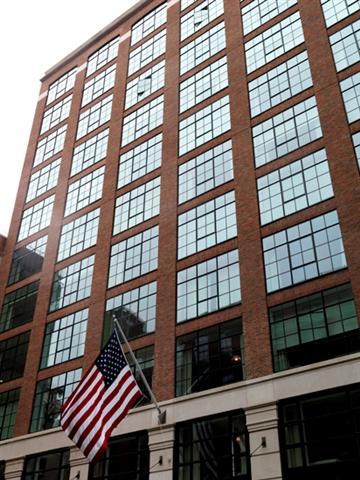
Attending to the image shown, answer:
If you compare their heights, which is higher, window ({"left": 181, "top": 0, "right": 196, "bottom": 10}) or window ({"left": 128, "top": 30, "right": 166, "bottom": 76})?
window ({"left": 181, "top": 0, "right": 196, "bottom": 10})

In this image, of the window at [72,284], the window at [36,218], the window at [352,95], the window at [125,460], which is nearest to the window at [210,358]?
the window at [125,460]

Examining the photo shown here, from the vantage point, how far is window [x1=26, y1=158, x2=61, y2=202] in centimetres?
4600

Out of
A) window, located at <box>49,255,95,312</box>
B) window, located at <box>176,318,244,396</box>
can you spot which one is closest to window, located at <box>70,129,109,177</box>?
window, located at <box>49,255,95,312</box>

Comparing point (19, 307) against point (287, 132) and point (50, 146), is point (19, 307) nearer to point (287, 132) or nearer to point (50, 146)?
point (50, 146)

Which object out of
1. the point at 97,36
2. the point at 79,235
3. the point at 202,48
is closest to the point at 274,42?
the point at 202,48

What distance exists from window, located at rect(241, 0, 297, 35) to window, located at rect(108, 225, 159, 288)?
14740mm

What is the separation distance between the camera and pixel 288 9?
115 ft

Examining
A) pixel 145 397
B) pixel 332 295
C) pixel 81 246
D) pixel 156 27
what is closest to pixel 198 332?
pixel 145 397

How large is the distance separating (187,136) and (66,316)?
1364 centimetres

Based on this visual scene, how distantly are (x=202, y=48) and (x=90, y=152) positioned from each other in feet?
37.4

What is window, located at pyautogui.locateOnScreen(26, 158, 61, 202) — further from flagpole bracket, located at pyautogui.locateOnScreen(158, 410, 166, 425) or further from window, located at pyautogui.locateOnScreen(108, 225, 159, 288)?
flagpole bracket, located at pyautogui.locateOnScreen(158, 410, 166, 425)

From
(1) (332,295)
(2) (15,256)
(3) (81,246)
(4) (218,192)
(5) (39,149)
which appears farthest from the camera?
(5) (39,149)

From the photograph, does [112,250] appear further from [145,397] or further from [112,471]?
[112,471]

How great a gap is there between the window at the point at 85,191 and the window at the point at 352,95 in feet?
60.2
